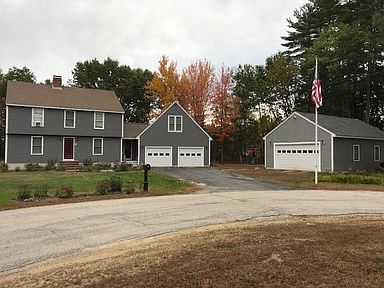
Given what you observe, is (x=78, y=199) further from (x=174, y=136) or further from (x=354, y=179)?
(x=174, y=136)

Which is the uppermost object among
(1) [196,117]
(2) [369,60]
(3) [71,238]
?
(2) [369,60]

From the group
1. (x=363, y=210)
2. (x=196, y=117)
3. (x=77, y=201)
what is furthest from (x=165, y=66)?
(x=363, y=210)

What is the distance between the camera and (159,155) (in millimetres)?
32625

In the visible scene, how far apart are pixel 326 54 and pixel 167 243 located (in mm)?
33866

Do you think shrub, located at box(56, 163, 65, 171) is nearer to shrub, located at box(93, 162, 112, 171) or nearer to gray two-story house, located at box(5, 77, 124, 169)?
gray two-story house, located at box(5, 77, 124, 169)

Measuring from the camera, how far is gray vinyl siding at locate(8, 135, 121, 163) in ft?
94.5

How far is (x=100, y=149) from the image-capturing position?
31.7 meters

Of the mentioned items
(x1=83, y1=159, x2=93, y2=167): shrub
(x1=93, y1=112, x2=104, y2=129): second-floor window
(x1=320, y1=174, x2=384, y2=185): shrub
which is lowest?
(x1=320, y1=174, x2=384, y2=185): shrub

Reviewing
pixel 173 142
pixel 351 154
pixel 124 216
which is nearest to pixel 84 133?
pixel 173 142

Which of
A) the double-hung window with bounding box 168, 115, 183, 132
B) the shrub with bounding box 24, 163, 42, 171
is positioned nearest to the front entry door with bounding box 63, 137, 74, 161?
the shrub with bounding box 24, 163, 42, 171

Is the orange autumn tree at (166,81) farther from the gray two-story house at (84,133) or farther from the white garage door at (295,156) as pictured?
the white garage door at (295,156)

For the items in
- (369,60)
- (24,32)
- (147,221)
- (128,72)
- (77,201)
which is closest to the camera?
(147,221)

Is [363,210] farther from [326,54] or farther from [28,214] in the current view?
[326,54]

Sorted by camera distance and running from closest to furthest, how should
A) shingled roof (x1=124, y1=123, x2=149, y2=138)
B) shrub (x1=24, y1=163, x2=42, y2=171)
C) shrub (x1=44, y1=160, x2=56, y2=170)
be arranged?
shrub (x1=24, y1=163, x2=42, y2=171) → shrub (x1=44, y1=160, x2=56, y2=170) → shingled roof (x1=124, y1=123, x2=149, y2=138)
